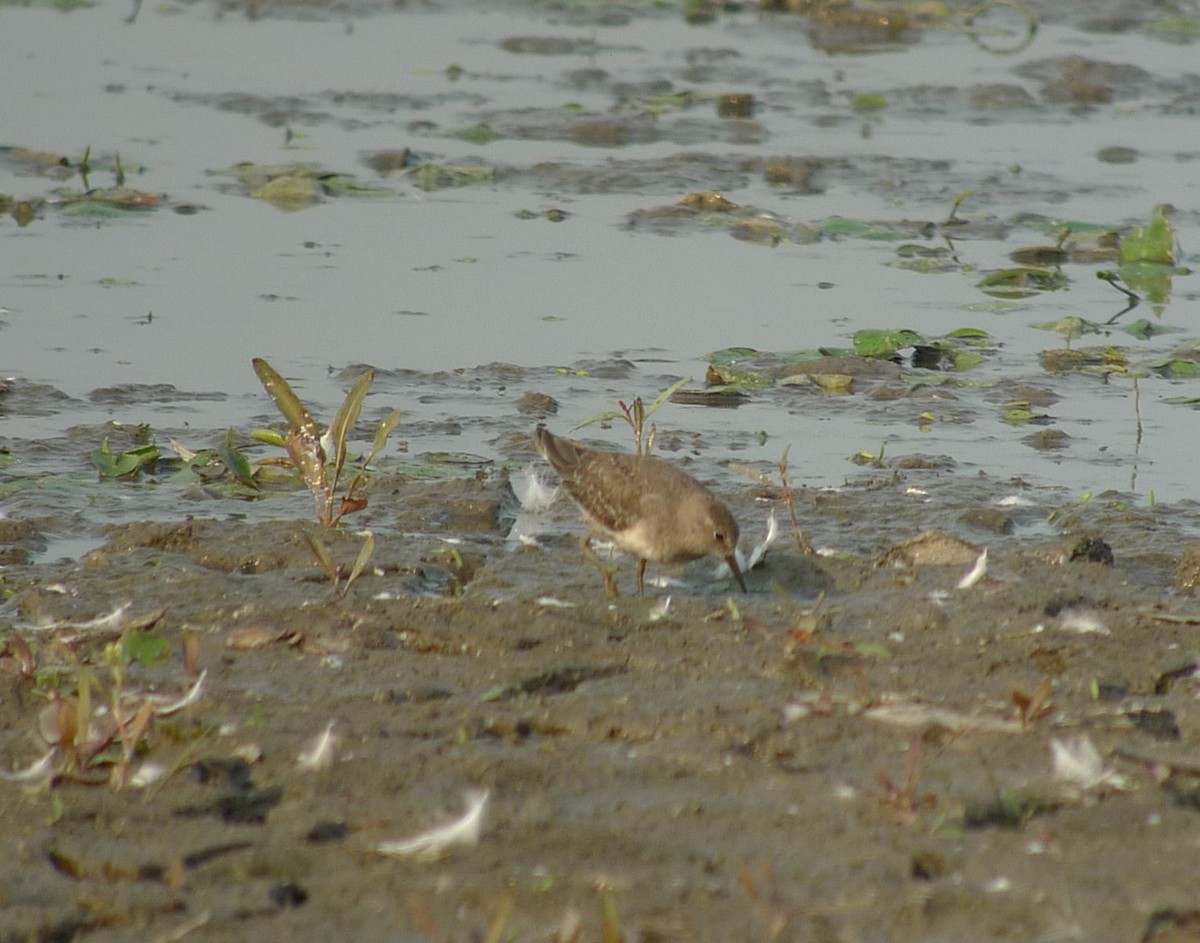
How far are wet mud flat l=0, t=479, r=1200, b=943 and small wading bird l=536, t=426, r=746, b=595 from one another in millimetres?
175

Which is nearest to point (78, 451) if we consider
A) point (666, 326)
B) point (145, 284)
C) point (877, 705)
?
point (145, 284)

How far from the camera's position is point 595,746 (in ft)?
15.0

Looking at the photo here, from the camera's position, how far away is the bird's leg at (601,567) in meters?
6.13

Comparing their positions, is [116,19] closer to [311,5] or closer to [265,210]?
[311,5]

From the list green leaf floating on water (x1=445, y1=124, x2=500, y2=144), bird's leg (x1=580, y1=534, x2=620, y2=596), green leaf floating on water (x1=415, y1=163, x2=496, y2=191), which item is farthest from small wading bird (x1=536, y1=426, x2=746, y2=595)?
green leaf floating on water (x1=445, y1=124, x2=500, y2=144)

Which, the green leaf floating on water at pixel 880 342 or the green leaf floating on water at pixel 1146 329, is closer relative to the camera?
the green leaf floating on water at pixel 880 342

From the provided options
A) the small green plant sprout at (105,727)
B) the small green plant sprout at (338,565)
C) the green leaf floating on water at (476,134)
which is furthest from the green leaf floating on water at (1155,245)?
the small green plant sprout at (105,727)

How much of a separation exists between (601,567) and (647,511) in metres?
0.24

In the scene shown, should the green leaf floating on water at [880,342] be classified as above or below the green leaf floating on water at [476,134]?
above

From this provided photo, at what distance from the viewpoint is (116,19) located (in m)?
16.9

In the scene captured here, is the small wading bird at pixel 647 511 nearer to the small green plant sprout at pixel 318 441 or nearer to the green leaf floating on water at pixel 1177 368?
the small green plant sprout at pixel 318 441

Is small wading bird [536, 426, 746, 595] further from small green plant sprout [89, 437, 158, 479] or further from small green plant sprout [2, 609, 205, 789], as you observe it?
small green plant sprout [2, 609, 205, 789]

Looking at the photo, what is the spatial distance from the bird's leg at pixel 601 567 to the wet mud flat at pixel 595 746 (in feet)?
0.14

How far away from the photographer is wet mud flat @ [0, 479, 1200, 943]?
12.2 ft
